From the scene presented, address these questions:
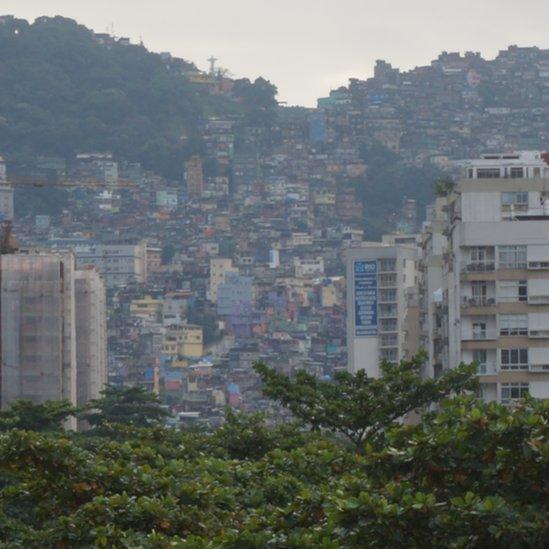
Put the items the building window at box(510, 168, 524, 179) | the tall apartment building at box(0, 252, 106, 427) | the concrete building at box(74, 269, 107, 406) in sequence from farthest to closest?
the concrete building at box(74, 269, 107, 406) < the tall apartment building at box(0, 252, 106, 427) < the building window at box(510, 168, 524, 179)

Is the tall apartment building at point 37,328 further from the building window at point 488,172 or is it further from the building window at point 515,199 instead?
the building window at point 515,199

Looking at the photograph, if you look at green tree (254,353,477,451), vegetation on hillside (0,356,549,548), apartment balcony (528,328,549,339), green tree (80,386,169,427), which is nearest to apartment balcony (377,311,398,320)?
green tree (80,386,169,427)

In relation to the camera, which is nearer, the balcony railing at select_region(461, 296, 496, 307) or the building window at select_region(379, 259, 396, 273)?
the balcony railing at select_region(461, 296, 496, 307)

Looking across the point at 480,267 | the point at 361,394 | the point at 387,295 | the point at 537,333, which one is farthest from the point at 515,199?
the point at 387,295

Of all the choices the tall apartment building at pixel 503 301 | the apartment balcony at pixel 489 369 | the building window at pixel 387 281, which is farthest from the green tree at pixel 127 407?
the building window at pixel 387 281

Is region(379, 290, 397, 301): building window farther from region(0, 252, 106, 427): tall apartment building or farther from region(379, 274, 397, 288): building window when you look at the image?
region(0, 252, 106, 427): tall apartment building

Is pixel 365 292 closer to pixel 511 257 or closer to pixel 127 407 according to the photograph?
pixel 127 407
